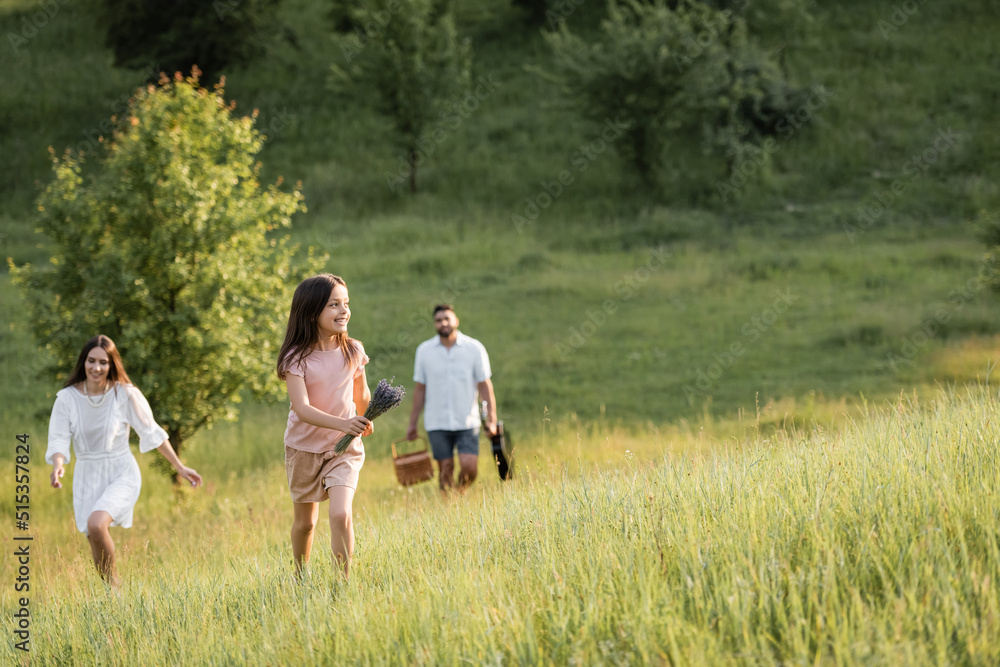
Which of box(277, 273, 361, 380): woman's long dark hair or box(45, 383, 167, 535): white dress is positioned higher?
box(277, 273, 361, 380): woman's long dark hair

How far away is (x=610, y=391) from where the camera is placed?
1711 centimetres

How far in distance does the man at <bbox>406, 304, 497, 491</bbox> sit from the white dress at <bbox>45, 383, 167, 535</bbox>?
3160 mm

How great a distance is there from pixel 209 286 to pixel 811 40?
3626 centimetres

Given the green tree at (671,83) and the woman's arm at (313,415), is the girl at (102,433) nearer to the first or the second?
the woman's arm at (313,415)

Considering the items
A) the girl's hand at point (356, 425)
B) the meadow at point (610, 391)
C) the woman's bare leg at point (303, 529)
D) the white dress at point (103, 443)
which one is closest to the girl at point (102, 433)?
the white dress at point (103, 443)

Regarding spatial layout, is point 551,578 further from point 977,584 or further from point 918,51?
point 918,51

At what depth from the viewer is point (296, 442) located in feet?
16.8

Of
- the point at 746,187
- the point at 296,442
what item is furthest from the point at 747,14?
the point at 296,442

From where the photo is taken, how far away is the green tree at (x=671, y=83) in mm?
34969

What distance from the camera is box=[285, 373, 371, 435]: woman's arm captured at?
470 centimetres
